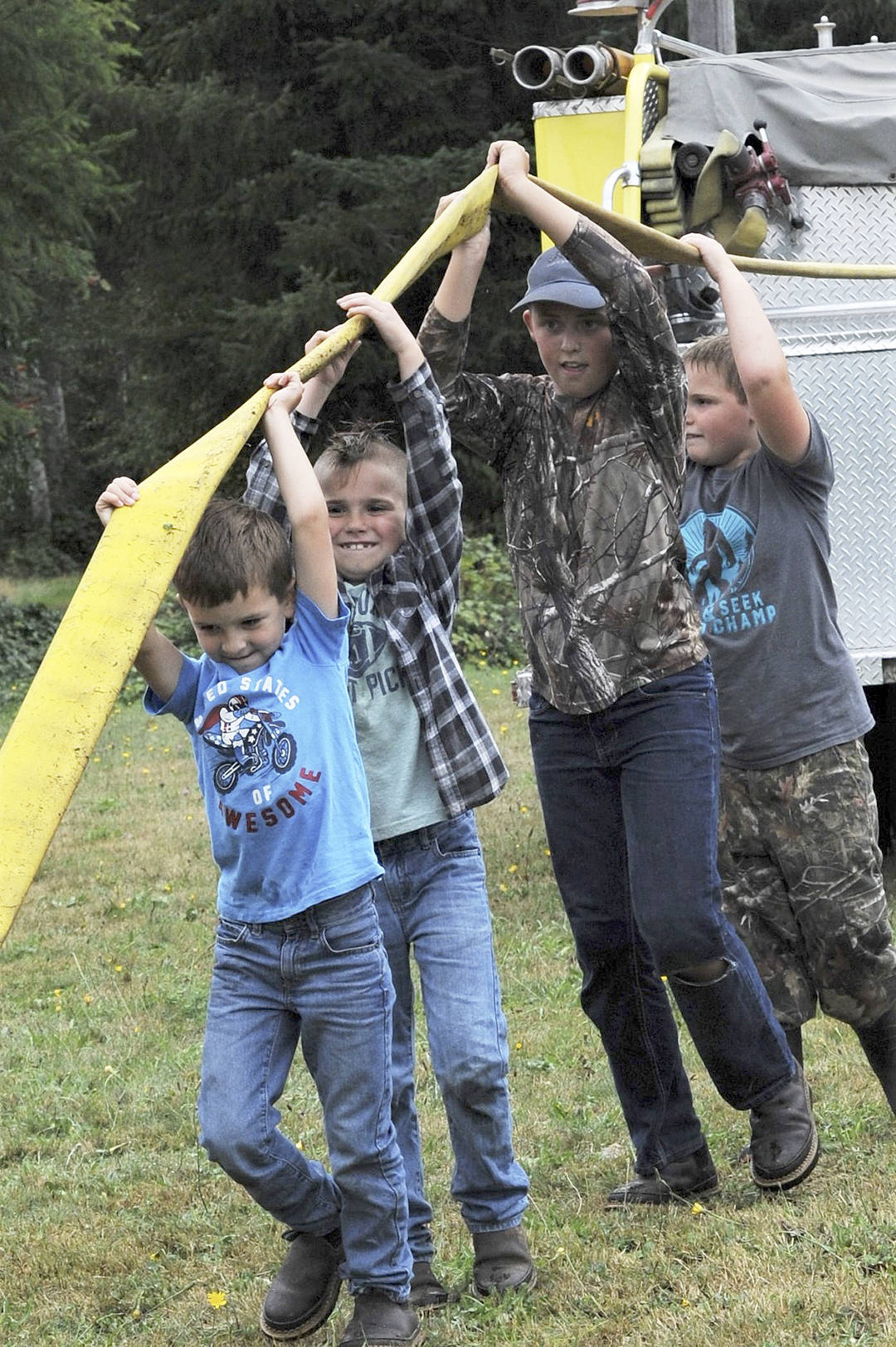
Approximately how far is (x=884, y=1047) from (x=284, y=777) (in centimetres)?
185

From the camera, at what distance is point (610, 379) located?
3668 millimetres

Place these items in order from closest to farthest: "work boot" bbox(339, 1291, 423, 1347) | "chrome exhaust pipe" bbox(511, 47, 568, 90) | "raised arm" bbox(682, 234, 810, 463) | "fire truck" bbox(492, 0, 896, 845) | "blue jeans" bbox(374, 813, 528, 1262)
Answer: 1. "work boot" bbox(339, 1291, 423, 1347)
2. "blue jeans" bbox(374, 813, 528, 1262)
3. "raised arm" bbox(682, 234, 810, 463)
4. "fire truck" bbox(492, 0, 896, 845)
5. "chrome exhaust pipe" bbox(511, 47, 568, 90)

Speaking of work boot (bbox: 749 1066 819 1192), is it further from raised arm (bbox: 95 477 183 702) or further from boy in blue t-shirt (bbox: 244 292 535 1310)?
raised arm (bbox: 95 477 183 702)

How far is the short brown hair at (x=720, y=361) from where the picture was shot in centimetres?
400

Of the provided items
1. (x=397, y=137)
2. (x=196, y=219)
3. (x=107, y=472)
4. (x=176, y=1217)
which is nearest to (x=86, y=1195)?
(x=176, y=1217)

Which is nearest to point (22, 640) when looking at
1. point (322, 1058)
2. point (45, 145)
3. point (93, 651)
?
point (45, 145)

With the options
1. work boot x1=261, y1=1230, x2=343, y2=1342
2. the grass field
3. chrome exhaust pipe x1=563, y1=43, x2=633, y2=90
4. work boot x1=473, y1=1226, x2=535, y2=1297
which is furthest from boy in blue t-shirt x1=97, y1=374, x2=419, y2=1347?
chrome exhaust pipe x1=563, y1=43, x2=633, y2=90

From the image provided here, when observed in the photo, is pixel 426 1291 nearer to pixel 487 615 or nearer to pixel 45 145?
pixel 487 615

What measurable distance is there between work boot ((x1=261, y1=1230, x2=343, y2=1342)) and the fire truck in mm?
3826

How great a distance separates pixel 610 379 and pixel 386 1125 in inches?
63.8

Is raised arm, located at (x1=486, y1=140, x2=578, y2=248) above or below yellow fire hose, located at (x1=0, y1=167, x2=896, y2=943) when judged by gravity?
above

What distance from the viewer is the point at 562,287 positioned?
357 cm

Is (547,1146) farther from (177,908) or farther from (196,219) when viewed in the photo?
(196,219)

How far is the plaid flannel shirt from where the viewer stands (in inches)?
132
